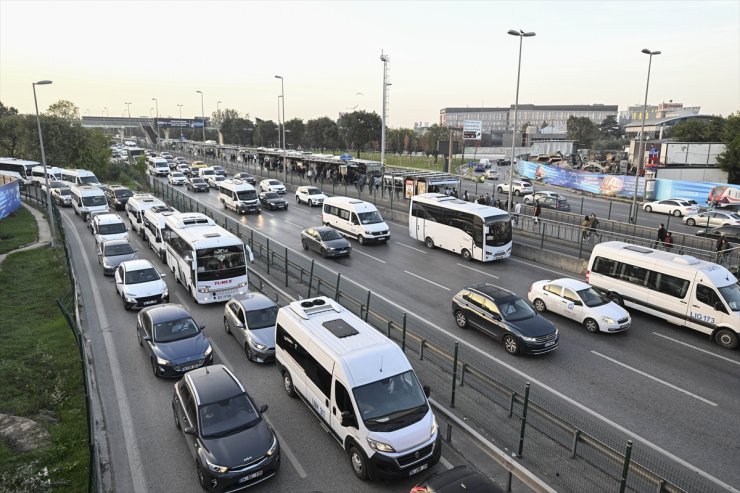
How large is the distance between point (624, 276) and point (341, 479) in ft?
46.0

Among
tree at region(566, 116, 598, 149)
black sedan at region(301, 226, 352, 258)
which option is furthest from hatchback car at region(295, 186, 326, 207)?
tree at region(566, 116, 598, 149)

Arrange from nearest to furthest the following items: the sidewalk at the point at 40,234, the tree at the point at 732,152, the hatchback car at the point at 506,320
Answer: the hatchback car at the point at 506,320 → the sidewalk at the point at 40,234 → the tree at the point at 732,152

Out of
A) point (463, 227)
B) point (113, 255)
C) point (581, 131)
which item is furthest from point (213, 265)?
point (581, 131)

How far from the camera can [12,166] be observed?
55031 millimetres

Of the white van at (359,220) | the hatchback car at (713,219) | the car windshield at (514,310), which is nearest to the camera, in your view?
the car windshield at (514,310)

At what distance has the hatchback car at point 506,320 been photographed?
561 inches

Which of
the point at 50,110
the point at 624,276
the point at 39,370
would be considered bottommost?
the point at 39,370

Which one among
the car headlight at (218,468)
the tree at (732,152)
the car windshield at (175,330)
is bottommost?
the car headlight at (218,468)

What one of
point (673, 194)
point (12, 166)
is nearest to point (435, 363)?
point (673, 194)

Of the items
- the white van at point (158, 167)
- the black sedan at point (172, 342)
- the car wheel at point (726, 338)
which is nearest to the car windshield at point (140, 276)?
the black sedan at point (172, 342)

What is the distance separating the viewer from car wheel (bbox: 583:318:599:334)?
53.1 ft

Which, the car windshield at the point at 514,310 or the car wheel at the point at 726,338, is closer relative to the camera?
the car windshield at the point at 514,310

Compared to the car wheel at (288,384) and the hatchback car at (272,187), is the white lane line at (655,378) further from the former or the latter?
the hatchback car at (272,187)

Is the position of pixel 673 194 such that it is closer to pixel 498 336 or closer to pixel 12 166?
pixel 498 336
